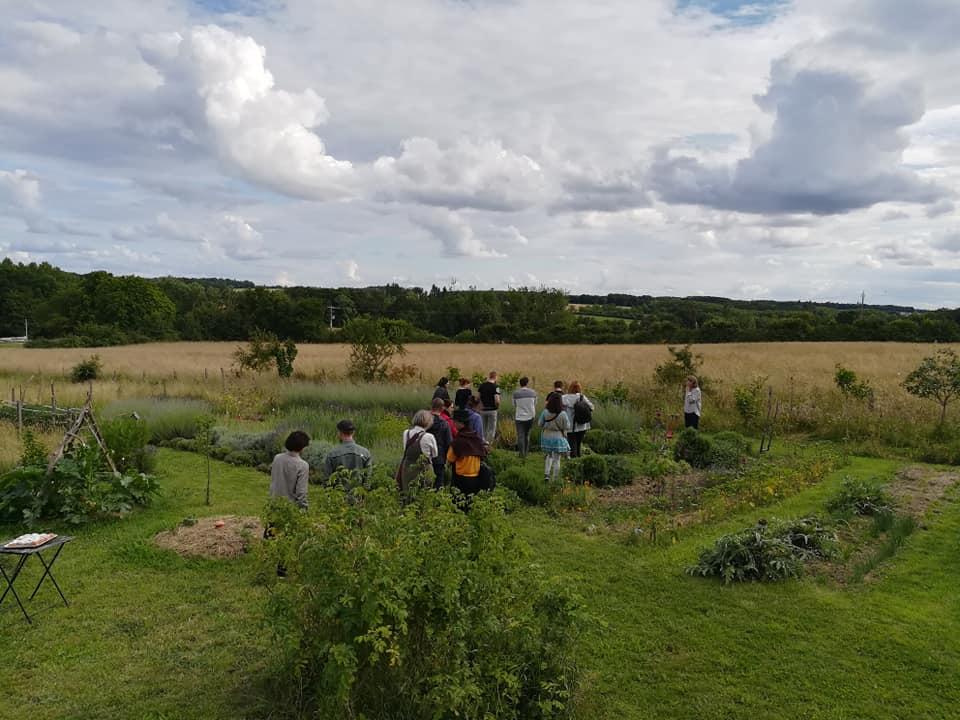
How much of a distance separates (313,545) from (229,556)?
4354 millimetres

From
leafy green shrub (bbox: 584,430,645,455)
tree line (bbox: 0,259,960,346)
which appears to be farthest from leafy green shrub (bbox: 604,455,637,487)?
tree line (bbox: 0,259,960,346)

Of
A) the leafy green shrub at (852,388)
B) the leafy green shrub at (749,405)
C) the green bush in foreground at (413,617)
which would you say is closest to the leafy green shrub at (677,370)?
the leafy green shrub at (749,405)

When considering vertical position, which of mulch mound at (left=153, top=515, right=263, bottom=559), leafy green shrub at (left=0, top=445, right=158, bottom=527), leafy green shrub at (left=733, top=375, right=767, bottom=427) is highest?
leafy green shrub at (left=733, top=375, right=767, bottom=427)

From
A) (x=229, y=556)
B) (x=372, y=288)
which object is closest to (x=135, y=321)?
(x=372, y=288)

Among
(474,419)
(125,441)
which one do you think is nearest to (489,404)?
(474,419)

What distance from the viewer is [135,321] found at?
2645 inches

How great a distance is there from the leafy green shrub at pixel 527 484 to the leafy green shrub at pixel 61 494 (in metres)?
5.60

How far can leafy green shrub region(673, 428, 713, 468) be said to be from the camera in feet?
41.6

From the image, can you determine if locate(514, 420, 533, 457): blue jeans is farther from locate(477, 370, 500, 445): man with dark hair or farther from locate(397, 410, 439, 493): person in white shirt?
locate(397, 410, 439, 493): person in white shirt

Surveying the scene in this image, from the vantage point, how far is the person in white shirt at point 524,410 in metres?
13.1

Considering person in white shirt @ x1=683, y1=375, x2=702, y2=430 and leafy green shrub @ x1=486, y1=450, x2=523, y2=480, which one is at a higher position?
person in white shirt @ x1=683, y1=375, x2=702, y2=430

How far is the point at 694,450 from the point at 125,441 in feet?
33.5

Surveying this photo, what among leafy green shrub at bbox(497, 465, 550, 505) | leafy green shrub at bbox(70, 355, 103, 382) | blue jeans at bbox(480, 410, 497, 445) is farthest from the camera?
leafy green shrub at bbox(70, 355, 103, 382)

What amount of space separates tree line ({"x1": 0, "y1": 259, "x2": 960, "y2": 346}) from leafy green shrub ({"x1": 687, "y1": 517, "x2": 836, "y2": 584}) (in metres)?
37.5
